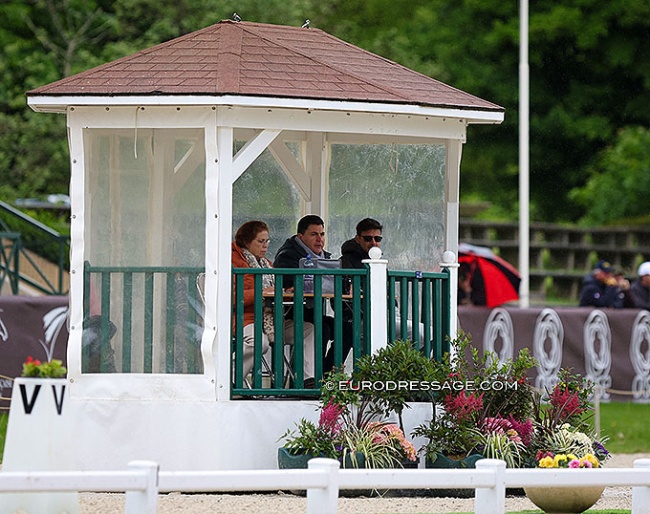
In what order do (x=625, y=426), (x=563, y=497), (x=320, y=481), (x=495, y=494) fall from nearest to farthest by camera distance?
(x=320, y=481) < (x=495, y=494) < (x=563, y=497) < (x=625, y=426)

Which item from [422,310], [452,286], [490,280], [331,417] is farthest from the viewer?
[490,280]

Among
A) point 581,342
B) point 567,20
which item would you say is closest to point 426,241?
point 581,342

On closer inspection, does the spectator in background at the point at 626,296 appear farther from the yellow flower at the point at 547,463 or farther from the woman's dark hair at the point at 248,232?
the yellow flower at the point at 547,463

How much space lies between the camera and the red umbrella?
19328 millimetres

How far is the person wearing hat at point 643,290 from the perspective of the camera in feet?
65.0

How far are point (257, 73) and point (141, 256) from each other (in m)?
1.54

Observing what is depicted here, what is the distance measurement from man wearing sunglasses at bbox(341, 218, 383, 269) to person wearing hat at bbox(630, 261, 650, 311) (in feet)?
28.1

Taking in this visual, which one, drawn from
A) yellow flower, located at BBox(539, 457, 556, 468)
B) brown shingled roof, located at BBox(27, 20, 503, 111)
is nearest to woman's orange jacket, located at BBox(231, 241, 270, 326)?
brown shingled roof, located at BBox(27, 20, 503, 111)

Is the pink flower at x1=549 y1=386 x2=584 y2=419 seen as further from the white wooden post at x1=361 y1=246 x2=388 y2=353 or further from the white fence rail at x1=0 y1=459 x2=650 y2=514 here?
the white fence rail at x1=0 y1=459 x2=650 y2=514

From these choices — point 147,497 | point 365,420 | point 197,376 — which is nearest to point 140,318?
point 197,376

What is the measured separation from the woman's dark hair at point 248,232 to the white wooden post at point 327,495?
3.97 meters
